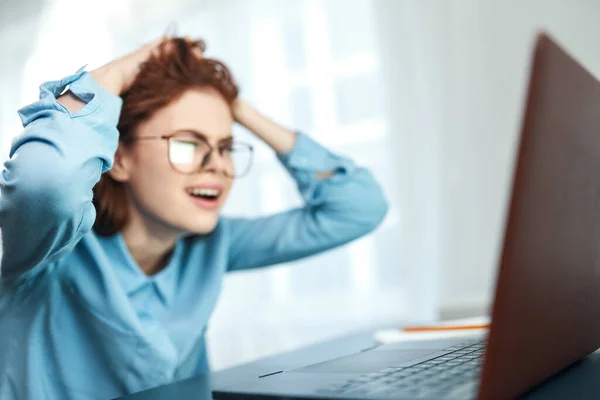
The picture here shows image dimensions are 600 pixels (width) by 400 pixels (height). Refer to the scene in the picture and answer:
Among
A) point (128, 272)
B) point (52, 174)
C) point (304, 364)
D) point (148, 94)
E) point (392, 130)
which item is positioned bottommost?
point (304, 364)

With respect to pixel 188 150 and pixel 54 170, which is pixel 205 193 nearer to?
pixel 188 150

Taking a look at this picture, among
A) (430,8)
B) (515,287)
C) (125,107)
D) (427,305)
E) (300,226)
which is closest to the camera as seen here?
(515,287)

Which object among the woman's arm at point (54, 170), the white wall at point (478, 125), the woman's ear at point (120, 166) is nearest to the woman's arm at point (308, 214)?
the woman's ear at point (120, 166)

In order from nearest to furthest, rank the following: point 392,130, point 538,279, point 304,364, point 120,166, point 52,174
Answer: point 538,279
point 52,174
point 304,364
point 120,166
point 392,130

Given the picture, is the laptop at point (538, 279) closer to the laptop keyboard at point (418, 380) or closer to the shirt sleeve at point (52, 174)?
the laptop keyboard at point (418, 380)

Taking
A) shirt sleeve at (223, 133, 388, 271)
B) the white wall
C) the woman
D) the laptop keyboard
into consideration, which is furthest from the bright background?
the laptop keyboard

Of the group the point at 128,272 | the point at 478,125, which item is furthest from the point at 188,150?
the point at 478,125

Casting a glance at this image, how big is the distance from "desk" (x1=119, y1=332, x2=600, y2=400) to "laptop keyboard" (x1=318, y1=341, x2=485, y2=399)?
7cm

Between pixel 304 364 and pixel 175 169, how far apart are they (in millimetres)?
360

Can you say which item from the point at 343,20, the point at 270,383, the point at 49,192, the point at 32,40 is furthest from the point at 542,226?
the point at 343,20

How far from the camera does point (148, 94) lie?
96 centimetres

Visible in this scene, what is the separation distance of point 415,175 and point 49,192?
4.81 feet

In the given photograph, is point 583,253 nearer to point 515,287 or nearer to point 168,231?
point 515,287

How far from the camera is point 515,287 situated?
43cm
